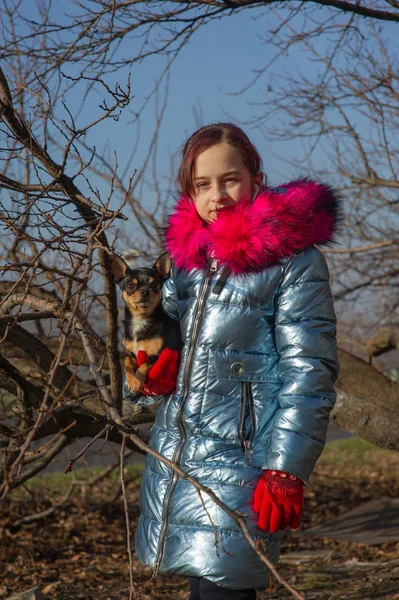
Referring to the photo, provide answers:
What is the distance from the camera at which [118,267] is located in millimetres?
2980

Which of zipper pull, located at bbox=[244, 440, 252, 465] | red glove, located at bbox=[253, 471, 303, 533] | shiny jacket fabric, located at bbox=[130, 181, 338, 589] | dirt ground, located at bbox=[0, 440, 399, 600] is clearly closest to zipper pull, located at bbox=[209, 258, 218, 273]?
shiny jacket fabric, located at bbox=[130, 181, 338, 589]

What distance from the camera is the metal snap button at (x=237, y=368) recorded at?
8.27 feet

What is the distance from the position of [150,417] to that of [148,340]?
162cm

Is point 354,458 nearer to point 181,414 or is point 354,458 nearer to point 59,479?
point 59,479

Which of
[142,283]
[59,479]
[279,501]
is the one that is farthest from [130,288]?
[59,479]

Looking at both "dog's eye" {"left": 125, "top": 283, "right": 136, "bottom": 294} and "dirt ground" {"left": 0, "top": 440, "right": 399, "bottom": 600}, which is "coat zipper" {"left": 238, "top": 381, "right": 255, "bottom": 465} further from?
"dog's eye" {"left": 125, "top": 283, "right": 136, "bottom": 294}

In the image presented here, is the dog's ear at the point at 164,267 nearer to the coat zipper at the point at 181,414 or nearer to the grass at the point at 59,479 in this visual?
the coat zipper at the point at 181,414

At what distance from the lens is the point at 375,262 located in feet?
24.9

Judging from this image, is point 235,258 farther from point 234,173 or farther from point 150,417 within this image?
point 150,417

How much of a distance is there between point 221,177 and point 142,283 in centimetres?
60

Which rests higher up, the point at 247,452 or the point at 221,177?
the point at 221,177

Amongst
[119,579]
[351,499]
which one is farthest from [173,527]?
[351,499]

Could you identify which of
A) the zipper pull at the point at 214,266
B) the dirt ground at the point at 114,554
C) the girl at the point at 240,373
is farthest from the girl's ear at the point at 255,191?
the dirt ground at the point at 114,554

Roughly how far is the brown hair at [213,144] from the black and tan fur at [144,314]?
1.29 ft
